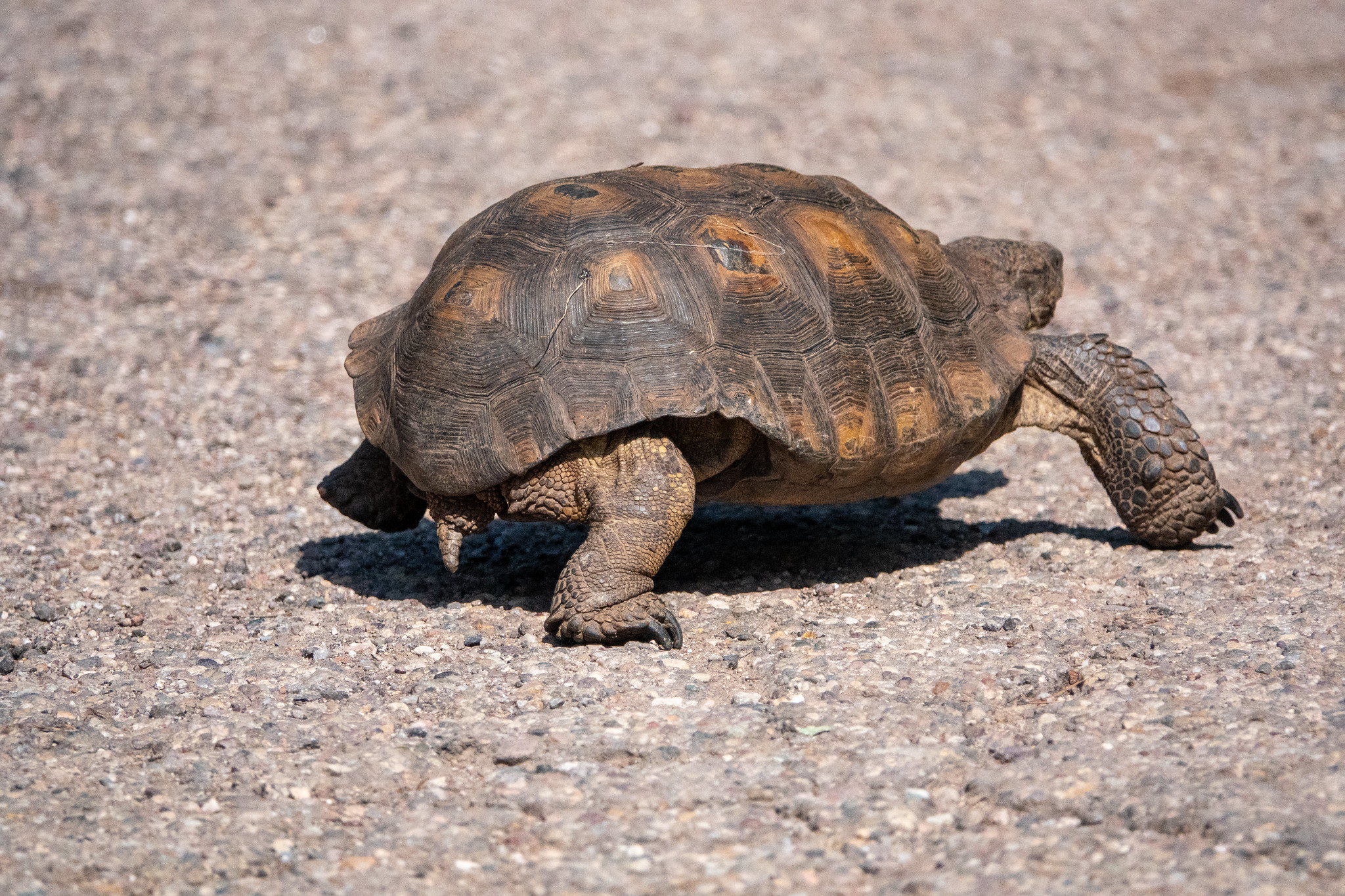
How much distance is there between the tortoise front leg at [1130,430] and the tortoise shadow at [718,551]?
0.92 ft

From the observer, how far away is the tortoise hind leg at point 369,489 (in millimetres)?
4723

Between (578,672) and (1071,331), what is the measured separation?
4656 mm

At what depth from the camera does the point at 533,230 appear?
166 inches

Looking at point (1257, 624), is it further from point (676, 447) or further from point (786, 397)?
point (676, 447)

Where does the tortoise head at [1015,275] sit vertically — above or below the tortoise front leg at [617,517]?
above

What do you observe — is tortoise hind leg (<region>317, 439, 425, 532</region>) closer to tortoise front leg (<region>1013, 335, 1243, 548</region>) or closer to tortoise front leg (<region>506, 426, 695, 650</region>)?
tortoise front leg (<region>506, 426, 695, 650</region>)

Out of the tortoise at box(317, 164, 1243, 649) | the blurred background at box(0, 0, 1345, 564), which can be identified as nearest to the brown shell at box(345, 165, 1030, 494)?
the tortoise at box(317, 164, 1243, 649)

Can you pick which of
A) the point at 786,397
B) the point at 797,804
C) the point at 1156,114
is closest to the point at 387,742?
the point at 797,804

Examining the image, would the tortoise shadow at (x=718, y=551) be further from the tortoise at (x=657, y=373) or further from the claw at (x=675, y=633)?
the claw at (x=675, y=633)

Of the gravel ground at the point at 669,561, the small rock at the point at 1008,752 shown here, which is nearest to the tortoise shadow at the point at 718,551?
the gravel ground at the point at 669,561

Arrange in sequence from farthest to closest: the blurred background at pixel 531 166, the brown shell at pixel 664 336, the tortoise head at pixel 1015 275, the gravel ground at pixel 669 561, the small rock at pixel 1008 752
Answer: the blurred background at pixel 531 166 → the tortoise head at pixel 1015 275 → the brown shell at pixel 664 336 → the small rock at pixel 1008 752 → the gravel ground at pixel 669 561

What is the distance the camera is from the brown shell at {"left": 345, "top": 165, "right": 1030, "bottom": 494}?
13.0ft

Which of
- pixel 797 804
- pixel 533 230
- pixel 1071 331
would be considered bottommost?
pixel 797 804

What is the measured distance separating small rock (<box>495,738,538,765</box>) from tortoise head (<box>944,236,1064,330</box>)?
2.62m
